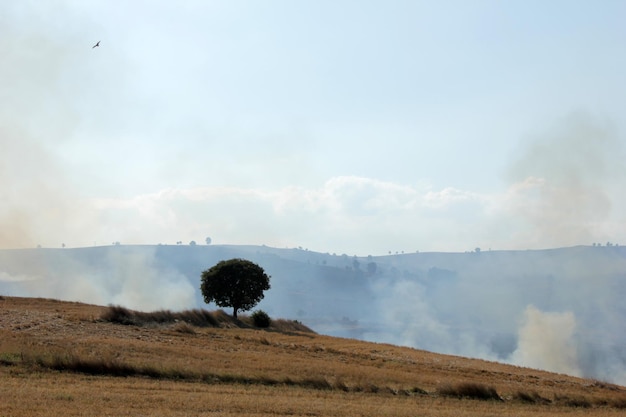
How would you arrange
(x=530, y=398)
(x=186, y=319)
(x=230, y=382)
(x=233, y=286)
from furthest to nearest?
1. (x=233, y=286)
2. (x=186, y=319)
3. (x=530, y=398)
4. (x=230, y=382)

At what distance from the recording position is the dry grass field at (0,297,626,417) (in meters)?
18.3

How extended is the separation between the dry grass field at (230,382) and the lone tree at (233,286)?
22834 millimetres

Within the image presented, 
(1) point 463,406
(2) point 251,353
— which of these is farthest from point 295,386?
(2) point 251,353

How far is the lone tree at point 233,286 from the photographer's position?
62.9 meters

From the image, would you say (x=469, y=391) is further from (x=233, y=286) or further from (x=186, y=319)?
(x=233, y=286)

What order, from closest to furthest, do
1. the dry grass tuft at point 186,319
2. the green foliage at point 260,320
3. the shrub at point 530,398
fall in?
the shrub at point 530,398 < the dry grass tuft at point 186,319 < the green foliage at point 260,320

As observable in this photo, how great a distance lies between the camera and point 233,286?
63031 mm

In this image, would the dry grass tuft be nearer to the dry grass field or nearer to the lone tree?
the lone tree

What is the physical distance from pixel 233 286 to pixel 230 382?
39.3 metres

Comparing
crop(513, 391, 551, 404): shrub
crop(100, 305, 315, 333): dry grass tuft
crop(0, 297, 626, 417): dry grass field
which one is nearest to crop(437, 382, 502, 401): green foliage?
crop(0, 297, 626, 417): dry grass field

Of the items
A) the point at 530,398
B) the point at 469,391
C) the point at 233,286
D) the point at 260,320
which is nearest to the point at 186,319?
the point at 260,320

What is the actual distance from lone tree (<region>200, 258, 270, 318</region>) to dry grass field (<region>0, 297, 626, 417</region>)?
22.8 m

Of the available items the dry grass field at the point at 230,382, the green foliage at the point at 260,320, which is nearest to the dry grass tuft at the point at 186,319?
the green foliage at the point at 260,320

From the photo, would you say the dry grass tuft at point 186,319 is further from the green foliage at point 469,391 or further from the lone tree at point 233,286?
the green foliage at point 469,391
